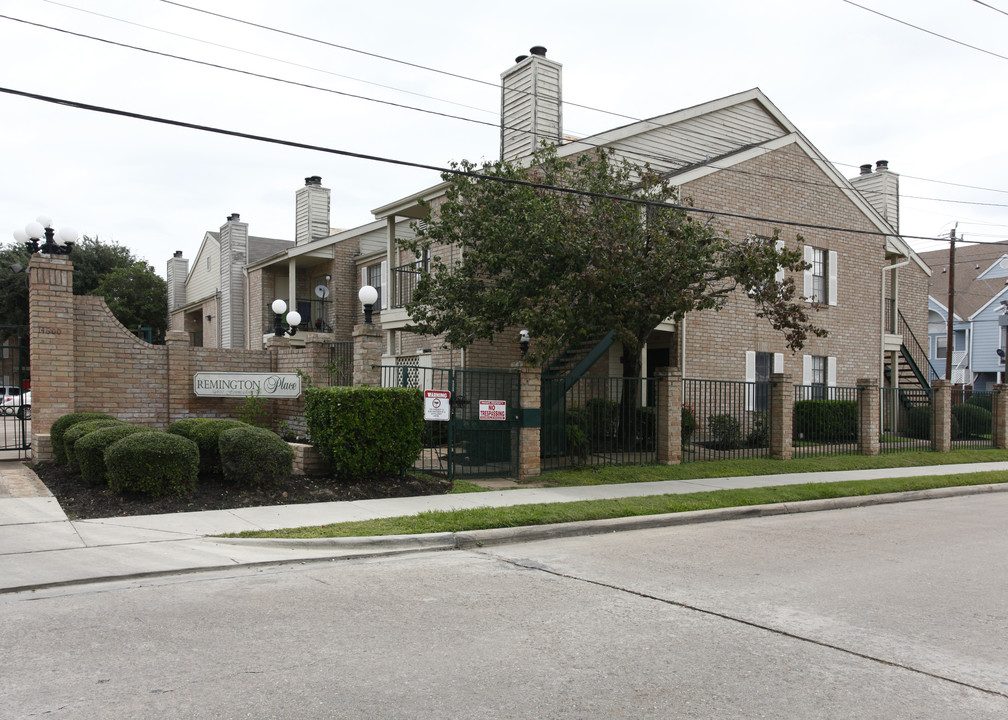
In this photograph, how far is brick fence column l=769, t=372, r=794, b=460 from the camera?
17.7m

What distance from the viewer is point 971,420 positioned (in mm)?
24750

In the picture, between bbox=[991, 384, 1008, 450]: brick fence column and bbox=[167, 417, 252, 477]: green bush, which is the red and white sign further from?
bbox=[991, 384, 1008, 450]: brick fence column

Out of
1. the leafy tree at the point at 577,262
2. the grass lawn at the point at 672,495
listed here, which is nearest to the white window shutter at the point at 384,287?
the leafy tree at the point at 577,262

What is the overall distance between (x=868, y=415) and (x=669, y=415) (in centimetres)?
701

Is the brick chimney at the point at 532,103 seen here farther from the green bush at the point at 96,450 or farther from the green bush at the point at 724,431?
the green bush at the point at 96,450

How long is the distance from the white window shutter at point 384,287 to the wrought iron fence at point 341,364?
4.70m

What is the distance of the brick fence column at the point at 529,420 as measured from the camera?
13.8 metres

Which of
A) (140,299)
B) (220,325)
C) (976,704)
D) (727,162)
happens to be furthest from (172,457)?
(140,299)

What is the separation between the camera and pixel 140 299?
39.0 metres

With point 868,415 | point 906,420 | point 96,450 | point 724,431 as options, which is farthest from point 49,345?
point 906,420

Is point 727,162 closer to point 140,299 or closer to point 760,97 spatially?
point 760,97

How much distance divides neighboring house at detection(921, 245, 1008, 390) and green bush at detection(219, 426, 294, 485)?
133 feet

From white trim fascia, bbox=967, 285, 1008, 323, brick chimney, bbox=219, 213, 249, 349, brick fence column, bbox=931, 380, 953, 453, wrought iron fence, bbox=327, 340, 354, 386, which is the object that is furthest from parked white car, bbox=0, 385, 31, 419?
white trim fascia, bbox=967, 285, 1008, 323

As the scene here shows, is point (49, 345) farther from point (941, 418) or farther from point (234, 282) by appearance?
point (941, 418)
